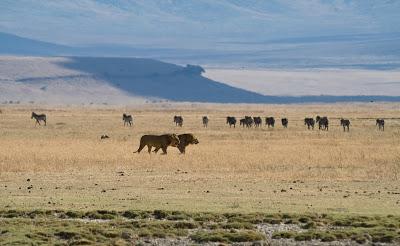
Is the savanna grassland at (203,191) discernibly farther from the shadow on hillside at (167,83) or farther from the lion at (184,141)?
the shadow on hillside at (167,83)

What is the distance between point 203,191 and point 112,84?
462 ft

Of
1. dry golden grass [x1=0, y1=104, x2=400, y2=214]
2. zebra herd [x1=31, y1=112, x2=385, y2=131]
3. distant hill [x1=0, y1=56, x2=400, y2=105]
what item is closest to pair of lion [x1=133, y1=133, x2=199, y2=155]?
dry golden grass [x1=0, y1=104, x2=400, y2=214]

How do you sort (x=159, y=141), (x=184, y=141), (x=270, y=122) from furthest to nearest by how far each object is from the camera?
(x=270, y=122)
(x=184, y=141)
(x=159, y=141)

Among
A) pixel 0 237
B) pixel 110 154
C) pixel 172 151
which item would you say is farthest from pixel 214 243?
pixel 172 151

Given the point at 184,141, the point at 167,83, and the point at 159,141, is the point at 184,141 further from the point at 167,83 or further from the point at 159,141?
the point at 167,83

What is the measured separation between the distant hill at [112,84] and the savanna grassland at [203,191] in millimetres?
112430

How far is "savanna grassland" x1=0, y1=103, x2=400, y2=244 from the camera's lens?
16031 millimetres

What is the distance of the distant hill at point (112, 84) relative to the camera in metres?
152

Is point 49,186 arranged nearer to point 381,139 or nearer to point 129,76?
point 381,139

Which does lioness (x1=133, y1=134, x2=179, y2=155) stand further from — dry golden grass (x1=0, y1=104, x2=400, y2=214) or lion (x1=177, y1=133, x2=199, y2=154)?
dry golden grass (x1=0, y1=104, x2=400, y2=214)

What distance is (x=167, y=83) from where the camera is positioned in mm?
167000

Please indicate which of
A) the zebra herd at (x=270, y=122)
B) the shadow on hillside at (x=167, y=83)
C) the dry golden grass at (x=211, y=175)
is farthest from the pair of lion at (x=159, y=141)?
the shadow on hillside at (x=167, y=83)

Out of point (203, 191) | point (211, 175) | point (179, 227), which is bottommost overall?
point (179, 227)

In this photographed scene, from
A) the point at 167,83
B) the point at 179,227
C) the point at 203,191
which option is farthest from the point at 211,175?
the point at 167,83
